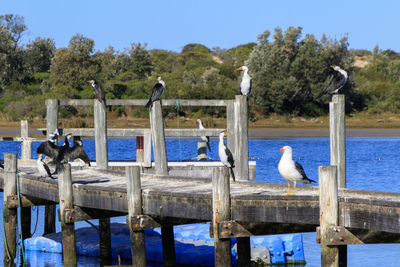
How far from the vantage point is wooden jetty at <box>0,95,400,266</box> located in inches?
345

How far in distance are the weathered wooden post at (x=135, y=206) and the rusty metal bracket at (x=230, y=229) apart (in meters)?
1.65

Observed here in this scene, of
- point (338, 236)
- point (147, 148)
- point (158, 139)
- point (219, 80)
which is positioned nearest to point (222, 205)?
point (338, 236)

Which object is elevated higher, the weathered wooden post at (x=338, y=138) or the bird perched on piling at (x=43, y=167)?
the weathered wooden post at (x=338, y=138)

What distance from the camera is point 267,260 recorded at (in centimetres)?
1457

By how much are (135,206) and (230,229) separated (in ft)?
5.92

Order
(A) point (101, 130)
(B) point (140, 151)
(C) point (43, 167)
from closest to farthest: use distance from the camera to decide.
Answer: (C) point (43, 167), (A) point (101, 130), (B) point (140, 151)

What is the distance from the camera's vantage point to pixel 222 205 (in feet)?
32.4

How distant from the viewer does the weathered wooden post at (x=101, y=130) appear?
15.0m

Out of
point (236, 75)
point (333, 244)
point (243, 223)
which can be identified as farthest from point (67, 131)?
point (236, 75)

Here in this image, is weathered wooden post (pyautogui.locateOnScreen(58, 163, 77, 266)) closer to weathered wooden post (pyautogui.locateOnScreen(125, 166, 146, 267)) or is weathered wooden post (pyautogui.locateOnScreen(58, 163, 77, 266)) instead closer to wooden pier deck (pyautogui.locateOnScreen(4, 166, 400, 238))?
wooden pier deck (pyautogui.locateOnScreen(4, 166, 400, 238))

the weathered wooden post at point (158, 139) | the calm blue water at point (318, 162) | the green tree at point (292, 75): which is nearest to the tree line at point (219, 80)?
the green tree at point (292, 75)

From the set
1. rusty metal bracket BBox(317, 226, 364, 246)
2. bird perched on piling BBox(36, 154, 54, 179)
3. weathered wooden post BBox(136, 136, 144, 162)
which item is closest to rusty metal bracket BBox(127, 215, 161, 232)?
bird perched on piling BBox(36, 154, 54, 179)

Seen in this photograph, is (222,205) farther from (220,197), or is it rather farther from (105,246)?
(105,246)

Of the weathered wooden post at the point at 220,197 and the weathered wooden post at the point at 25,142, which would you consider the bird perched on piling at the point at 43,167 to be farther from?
the weathered wooden post at the point at 220,197
